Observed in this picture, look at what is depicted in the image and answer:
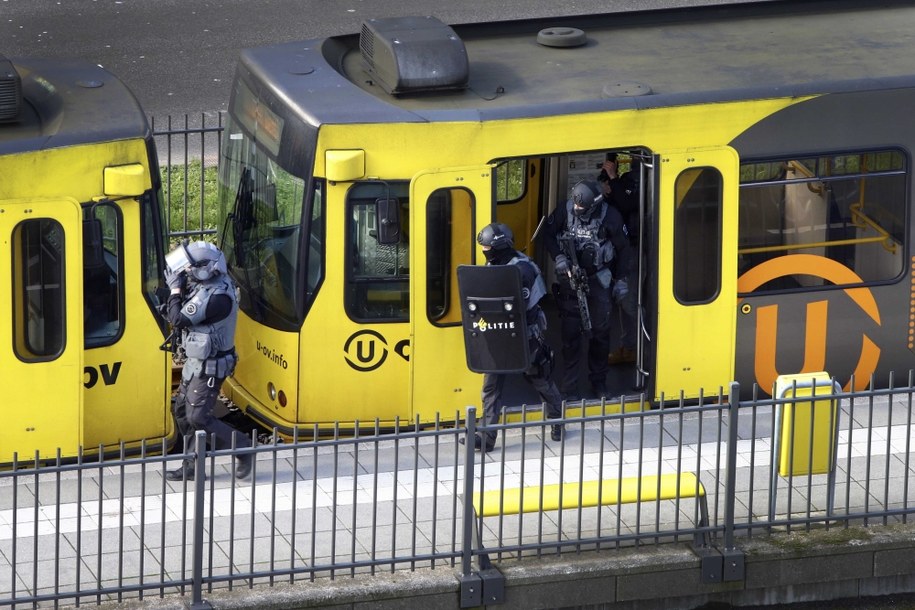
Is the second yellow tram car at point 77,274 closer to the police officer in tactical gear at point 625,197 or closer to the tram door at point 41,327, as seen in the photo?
the tram door at point 41,327

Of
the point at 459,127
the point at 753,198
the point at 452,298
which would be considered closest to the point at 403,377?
the point at 452,298

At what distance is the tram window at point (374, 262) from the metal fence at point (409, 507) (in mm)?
882

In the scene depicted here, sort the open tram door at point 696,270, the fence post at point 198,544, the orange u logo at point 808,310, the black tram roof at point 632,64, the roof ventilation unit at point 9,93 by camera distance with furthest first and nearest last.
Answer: the orange u logo at point 808,310, the open tram door at point 696,270, the black tram roof at point 632,64, the roof ventilation unit at point 9,93, the fence post at point 198,544

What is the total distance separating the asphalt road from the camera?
20859 millimetres

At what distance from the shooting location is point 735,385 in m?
9.98

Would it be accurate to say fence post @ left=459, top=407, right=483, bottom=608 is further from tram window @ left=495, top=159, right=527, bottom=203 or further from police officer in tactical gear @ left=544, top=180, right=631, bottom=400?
tram window @ left=495, top=159, right=527, bottom=203

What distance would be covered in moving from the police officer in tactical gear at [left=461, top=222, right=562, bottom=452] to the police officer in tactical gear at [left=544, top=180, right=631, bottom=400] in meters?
0.45

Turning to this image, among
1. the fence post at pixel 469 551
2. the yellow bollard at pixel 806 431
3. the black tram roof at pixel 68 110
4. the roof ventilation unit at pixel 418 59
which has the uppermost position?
the roof ventilation unit at pixel 418 59

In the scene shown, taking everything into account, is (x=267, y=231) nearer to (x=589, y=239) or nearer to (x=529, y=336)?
(x=529, y=336)

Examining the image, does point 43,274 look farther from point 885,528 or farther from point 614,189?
point 885,528

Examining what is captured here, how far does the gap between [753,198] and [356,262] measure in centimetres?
270

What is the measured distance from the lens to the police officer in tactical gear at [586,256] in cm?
1234

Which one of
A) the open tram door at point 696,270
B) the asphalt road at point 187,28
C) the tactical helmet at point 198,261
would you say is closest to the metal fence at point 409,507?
the open tram door at point 696,270

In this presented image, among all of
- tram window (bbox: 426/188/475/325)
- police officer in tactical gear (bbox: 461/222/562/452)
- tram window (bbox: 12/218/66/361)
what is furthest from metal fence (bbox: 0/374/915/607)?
tram window (bbox: 426/188/475/325)
